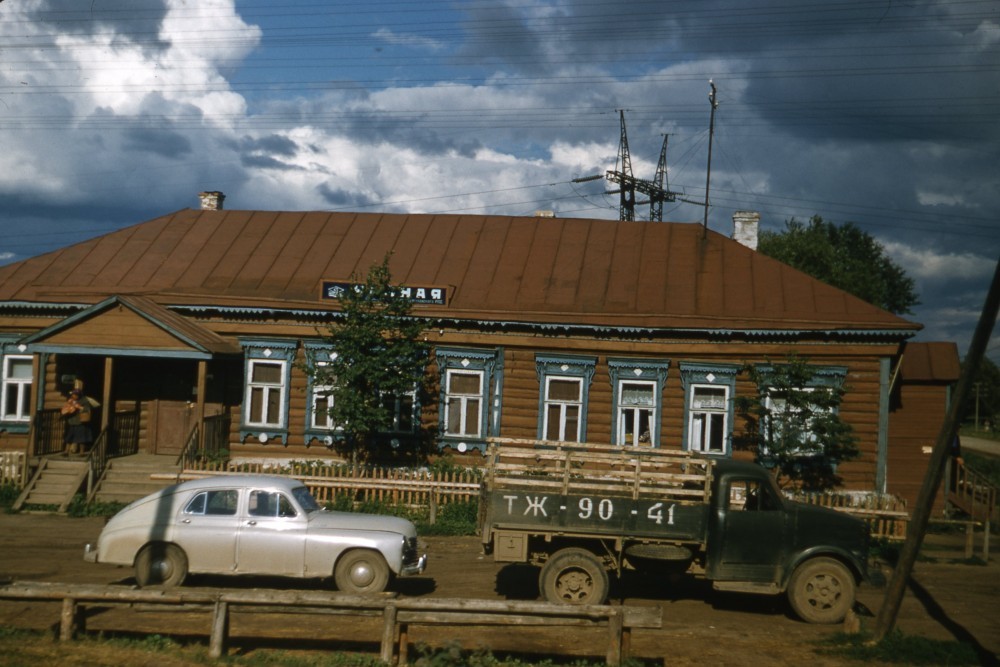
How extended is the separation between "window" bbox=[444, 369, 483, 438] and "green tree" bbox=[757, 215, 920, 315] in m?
43.6

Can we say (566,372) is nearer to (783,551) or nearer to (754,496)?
(754,496)

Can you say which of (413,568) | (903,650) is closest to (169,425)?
(413,568)

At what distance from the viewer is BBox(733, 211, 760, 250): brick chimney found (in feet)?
86.6

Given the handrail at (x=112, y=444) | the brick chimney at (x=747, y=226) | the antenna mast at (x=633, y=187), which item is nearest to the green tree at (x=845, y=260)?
the antenna mast at (x=633, y=187)

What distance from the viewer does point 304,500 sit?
41.7ft

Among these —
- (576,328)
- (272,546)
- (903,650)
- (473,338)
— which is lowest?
(903,650)

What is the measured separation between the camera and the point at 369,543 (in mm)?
12047

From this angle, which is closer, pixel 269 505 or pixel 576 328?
pixel 269 505

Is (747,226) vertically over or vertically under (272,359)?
over

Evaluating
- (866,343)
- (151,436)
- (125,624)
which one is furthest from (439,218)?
(125,624)

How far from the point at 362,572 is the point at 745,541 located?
5.14m

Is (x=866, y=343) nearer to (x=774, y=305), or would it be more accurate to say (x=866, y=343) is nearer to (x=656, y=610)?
(x=774, y=305)

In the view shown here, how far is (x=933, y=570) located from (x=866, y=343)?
6384 mm

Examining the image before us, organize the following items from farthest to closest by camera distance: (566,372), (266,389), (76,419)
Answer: (266,389), (566,372), (76,419)
